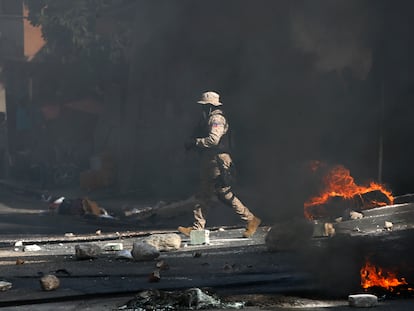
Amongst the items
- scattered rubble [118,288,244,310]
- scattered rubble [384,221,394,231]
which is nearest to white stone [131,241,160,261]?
scattered rubble [384,221,394,231]

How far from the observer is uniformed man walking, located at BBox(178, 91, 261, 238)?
11930 mm

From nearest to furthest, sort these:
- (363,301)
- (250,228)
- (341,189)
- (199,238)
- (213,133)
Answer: (363,301) → (199,238) → (250,228) → (213,133) → (341,189)

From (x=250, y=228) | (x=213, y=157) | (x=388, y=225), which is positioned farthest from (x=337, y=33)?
(x=388, y=225)

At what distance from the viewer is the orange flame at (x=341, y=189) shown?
42.3 feet

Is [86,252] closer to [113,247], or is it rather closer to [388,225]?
[113,247]

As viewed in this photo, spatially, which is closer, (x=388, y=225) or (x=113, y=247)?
(x=113, y=247)

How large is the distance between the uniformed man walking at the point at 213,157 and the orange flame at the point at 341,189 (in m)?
1.23

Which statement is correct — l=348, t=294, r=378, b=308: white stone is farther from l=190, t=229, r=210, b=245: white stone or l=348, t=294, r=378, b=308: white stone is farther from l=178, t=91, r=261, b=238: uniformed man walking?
l=178, t=91, r=261, b=238: uniformed man walking

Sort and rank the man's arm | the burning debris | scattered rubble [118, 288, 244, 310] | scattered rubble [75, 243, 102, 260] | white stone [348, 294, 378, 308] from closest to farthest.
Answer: white stone [348, 294, 378, 308]
scattered rubble [118, 288, 244, 310]
the burning debris
scattered rubble [75, 243, 102, 260]
the man's arm

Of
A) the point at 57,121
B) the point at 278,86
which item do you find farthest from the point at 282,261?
the point at 57,121

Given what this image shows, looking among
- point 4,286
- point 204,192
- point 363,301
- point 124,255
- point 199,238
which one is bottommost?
point 363,301

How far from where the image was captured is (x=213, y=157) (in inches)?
475

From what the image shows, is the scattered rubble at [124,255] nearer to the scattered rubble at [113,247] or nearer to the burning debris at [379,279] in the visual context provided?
the scattered rubble at [113,247]

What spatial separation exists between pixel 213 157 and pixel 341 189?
197cm
